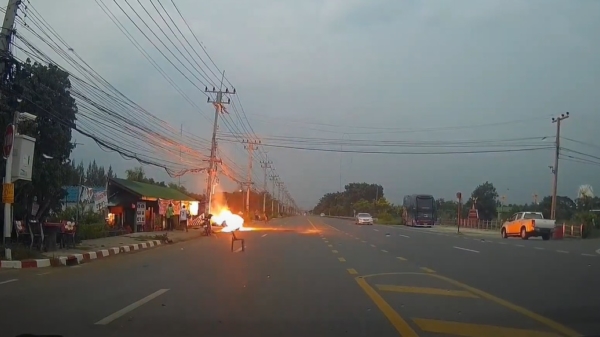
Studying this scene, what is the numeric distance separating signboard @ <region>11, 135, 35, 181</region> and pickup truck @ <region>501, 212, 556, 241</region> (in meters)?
29.6

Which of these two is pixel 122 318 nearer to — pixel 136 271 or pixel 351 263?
pixel 136 271

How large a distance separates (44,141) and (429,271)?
15679mm

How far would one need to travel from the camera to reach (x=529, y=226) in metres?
36.6

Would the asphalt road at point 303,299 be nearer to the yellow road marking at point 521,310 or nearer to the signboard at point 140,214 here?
the yellow road marking at point 521,310

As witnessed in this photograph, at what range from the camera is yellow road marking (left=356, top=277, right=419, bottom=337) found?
770cm

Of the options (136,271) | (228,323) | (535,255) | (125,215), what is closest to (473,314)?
(228,323)

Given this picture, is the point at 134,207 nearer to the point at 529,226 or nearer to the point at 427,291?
the point at 529,226

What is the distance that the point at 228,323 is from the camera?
8102mm

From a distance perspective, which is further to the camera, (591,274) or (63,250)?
(63,250)

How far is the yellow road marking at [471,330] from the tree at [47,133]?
17.3 meters

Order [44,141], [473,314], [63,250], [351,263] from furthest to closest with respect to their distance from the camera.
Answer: [44,141]
[63,250]
[351,263]
[473,314]

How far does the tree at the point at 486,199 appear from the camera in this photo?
9094 cm

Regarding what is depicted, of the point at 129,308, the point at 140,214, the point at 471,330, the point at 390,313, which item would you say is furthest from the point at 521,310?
the point at 140,214

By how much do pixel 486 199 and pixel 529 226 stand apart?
190 ft
